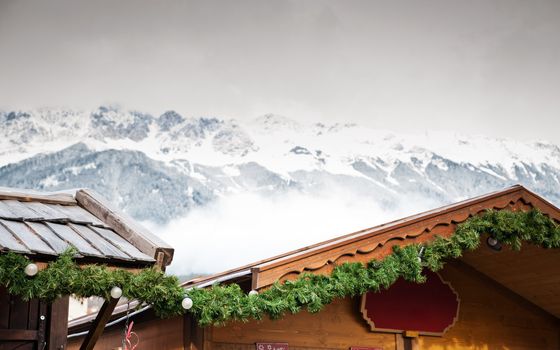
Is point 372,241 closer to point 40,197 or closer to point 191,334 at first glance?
point 191,334

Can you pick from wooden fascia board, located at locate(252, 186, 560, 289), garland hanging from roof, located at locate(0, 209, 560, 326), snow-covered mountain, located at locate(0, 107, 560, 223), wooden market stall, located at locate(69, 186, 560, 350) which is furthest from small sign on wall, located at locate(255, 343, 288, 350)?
snow-covered mountain, located at locate(0, 107, 560, 223)

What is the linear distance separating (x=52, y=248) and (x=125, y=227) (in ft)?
2.68

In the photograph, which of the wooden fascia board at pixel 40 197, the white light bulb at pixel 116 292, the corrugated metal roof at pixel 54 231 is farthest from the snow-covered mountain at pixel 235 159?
the white light bulb at pixel 116 292

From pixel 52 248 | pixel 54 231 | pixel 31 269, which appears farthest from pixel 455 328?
pixel 31 269

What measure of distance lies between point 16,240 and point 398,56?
35.6m

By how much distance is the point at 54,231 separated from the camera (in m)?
5.11

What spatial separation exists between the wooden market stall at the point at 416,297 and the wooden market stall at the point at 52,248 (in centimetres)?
87

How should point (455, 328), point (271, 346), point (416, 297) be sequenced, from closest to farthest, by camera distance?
point (271, 346)
point (416, 297)
point (455, 328)

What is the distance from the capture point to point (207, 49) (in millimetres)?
37719

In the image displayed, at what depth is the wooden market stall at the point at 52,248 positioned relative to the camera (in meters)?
4.77

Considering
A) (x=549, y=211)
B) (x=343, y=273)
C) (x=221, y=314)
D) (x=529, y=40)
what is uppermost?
(x=529, y=40)

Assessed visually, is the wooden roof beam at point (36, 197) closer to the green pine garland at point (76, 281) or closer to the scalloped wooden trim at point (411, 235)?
the green pine garland at point (76, 281)

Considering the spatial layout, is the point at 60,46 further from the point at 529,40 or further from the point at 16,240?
the point at 16,240

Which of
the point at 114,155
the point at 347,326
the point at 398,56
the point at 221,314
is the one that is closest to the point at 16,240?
the point at 221,314
